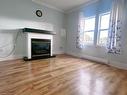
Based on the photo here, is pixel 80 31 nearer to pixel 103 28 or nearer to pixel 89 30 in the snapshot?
pixel 89 30

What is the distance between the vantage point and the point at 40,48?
372cm

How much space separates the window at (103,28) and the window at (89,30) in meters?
0.34

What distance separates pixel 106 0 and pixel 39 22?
113 inches

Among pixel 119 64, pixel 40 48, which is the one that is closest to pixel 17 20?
pixel 40 48

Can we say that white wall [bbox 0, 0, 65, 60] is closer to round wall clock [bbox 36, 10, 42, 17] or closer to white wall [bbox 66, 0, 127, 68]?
round wall clock [bbox 36, 10, 42, 17]

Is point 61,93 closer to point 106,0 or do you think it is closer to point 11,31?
point 11,31

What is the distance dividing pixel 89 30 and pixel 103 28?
0.67m

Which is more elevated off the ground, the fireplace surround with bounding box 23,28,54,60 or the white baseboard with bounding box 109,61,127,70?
the fireplace surround with bounding box 23,28,54,60

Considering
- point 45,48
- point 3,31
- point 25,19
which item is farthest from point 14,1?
point 45,48

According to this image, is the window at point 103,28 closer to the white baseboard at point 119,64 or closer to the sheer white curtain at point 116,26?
the sheer white curtain at point 116,26

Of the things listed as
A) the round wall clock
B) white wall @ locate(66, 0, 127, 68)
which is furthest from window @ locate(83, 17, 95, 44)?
the round wall clock

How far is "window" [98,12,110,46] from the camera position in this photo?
11.0 ft

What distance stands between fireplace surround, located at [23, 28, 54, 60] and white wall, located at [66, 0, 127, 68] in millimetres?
1378

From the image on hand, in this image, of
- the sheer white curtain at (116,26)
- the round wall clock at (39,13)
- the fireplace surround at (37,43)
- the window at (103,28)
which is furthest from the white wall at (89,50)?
the round wall clock at (39,13)
